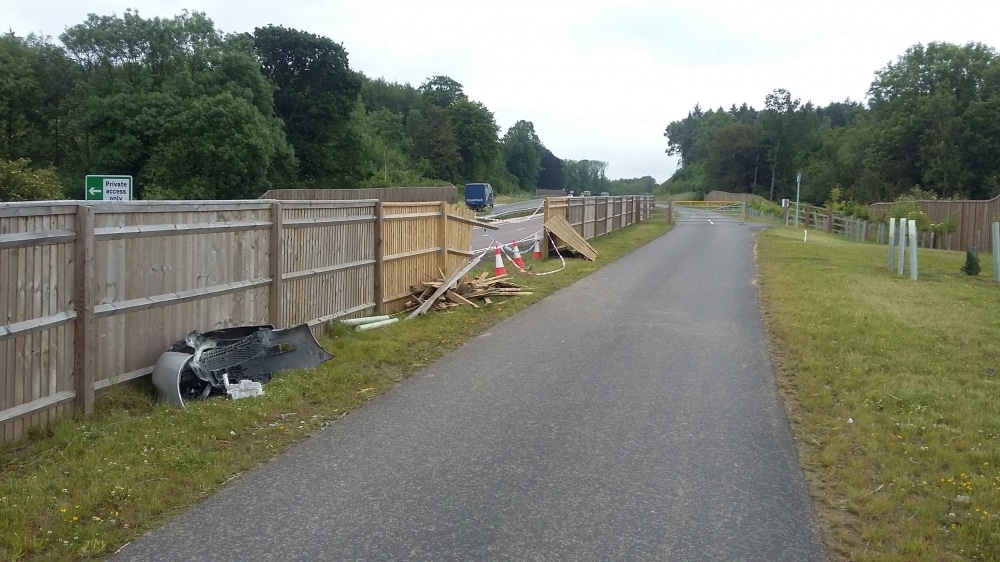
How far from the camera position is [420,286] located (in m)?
13.6

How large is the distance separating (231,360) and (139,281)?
1212 millimetres

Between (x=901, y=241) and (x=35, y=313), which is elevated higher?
(x=901, y=241)

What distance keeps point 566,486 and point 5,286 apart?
4065mm

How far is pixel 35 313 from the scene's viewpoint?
6016 millimetres

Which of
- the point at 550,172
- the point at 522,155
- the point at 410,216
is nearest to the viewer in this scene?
the point at 410,216

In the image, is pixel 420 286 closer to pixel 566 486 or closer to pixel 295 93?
pixel 566 486

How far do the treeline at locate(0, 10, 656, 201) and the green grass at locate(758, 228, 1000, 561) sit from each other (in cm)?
4228

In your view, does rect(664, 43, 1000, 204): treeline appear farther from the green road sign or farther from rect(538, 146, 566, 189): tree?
rect(538, 146, 566, 189): tree

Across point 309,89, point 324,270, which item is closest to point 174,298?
point 324,270

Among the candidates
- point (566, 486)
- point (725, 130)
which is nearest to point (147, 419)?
point (566, 486)

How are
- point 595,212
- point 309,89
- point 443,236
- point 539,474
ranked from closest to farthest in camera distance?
point 539,474 → point 443,236 → point 595,212 → point 309,89

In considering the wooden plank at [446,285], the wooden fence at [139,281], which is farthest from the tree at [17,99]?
the wooden fence at [139,281]

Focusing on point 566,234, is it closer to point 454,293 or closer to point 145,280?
point 454,293

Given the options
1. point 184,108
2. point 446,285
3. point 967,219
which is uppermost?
point 184,108
